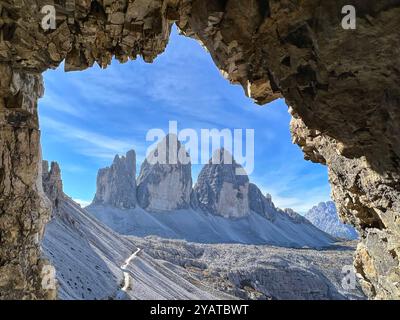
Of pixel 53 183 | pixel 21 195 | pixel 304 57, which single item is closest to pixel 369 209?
pixel 304 57

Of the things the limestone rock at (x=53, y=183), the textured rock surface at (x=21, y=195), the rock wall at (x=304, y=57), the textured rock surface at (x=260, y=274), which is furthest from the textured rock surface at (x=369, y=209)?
the textured rock surface at (x=260, y=274)

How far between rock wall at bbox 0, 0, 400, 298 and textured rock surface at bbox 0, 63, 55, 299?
59.1 inches

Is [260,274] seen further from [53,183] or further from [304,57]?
[304,57]

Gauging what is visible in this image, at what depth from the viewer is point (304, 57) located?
11141mm

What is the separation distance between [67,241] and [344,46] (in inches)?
2027

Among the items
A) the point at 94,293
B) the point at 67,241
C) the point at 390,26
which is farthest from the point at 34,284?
the point at 67,241

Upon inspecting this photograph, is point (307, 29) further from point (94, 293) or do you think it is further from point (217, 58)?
point (94, 293)

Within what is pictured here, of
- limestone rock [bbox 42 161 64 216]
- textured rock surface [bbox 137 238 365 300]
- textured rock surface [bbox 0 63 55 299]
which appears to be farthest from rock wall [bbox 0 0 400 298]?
textured rock surface [bbox 137 238 365 300]

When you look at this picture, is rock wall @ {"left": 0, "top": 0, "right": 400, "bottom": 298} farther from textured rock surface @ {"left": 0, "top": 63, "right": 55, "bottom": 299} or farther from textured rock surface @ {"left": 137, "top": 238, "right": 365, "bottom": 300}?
textured rock surface @ {"left": 137, "top": 238, "right": 365, "bottom": 300}

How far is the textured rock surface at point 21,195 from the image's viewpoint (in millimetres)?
15828

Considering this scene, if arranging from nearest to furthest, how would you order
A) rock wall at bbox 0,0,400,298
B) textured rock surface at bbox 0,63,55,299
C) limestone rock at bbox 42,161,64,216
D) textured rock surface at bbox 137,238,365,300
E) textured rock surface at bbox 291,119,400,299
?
rock wall at bbox 0,0,400,298
textured rock surface at bbox 291,119,400,299
textured rock surface at bbox 0,63,55,299
limestone rock at bbox 42,161,64,216
textured rock surface at bbox 137,238,365,300

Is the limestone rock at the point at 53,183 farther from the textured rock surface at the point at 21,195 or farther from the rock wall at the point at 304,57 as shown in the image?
the rock wall at the point at 304,57

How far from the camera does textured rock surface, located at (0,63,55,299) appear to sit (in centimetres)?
1583

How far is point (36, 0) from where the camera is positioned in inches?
450
